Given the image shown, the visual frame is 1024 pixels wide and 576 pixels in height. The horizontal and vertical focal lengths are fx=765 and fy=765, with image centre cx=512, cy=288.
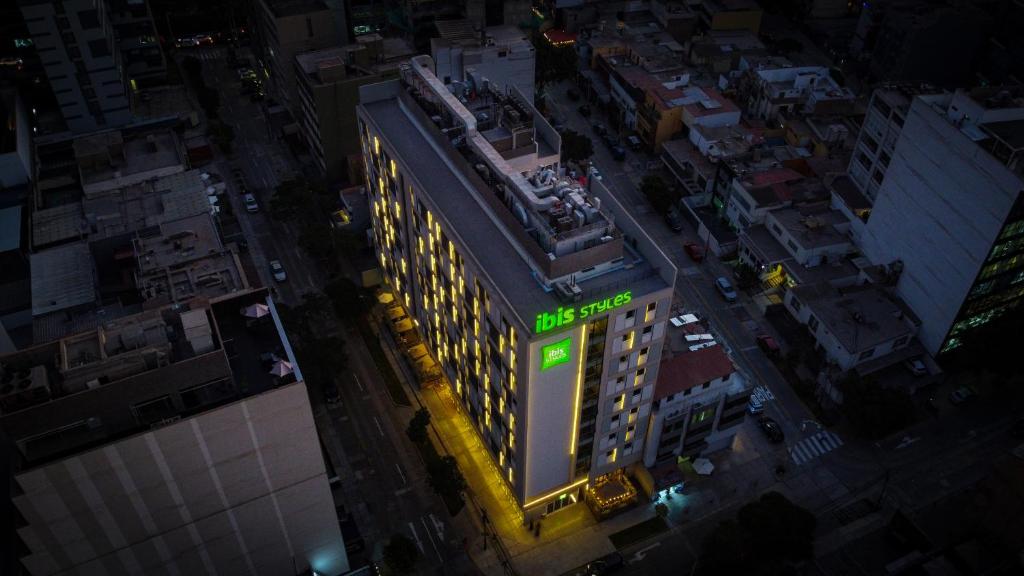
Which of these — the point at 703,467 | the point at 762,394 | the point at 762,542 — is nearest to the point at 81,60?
the point at 703,467

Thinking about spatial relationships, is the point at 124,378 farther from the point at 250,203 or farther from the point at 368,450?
the point at 250,203

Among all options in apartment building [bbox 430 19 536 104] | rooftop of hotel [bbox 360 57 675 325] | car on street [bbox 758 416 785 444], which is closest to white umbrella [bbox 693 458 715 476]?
car on street [bbox 758 416 785 444]

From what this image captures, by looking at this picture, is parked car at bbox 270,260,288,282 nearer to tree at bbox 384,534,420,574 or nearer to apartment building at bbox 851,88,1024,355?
tree at bbox 384,534,420,574

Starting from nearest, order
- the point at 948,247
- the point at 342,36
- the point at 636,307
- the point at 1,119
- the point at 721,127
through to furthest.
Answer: the point at 636,307 → the point at 948,247 → the point at 1,119 → the point at 721,127 → the point at 342,36

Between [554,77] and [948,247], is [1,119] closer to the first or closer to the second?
[554,77]

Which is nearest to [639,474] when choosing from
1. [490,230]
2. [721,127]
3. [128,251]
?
[490,230]

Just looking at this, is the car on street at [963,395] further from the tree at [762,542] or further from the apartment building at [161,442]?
the apartment building at [161,442]
